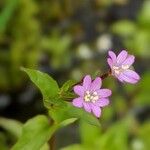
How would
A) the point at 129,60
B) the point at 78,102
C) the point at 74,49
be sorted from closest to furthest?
the point at 78,102 → the point at 129,60 → the point at 74,49

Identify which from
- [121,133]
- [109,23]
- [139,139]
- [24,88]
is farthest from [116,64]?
[109,23]

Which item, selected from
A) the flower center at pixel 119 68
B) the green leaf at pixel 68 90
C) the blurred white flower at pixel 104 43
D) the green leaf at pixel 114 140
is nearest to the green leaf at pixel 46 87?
the green leaf at pixel 68 90

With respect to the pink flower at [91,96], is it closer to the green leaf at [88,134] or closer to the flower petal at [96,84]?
the flower petal at [96,84]

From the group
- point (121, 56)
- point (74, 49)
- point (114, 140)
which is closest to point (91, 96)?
point (121, 56)

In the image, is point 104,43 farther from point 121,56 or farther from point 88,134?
point 121,56

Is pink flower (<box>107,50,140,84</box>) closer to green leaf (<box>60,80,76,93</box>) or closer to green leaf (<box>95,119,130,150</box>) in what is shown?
green leaf (<box>60,80,76,93</box>)

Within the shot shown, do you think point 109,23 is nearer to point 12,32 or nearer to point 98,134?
point 12,32
